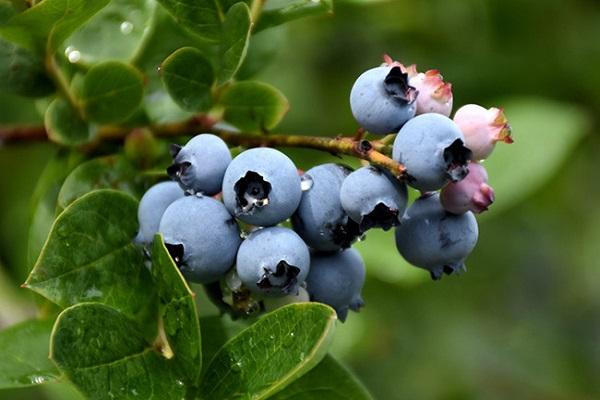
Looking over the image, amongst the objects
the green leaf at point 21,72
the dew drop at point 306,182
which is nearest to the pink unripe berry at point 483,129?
the dew drop at point 306,182

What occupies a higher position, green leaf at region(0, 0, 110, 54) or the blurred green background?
green leaf at region(0, 0, 110, 54)

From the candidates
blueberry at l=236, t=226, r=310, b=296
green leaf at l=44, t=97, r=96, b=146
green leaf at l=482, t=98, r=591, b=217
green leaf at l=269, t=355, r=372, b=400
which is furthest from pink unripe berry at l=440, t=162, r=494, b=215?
green leaf at l=482, t=98, r=591, b=217

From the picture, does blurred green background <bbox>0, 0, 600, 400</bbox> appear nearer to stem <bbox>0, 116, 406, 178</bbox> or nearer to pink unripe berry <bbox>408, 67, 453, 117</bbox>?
stem <bbox>0, 116, 406, 178</bbox>

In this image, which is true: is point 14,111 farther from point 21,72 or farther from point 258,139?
point 258,139

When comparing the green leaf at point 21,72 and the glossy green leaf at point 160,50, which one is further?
the glossy green leaf at point 160,50

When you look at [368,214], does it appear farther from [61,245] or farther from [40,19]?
[40,19]

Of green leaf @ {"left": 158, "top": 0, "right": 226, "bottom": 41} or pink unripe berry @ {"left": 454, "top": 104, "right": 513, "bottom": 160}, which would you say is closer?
pink unripe berry @ {"left": 454, "top": 104, "right": 513, "bottom": 160}

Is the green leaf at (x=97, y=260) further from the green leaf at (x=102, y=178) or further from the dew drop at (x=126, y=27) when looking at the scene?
the dew drop at (x=126, y=27)

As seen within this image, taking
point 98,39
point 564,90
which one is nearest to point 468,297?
point 564,90
